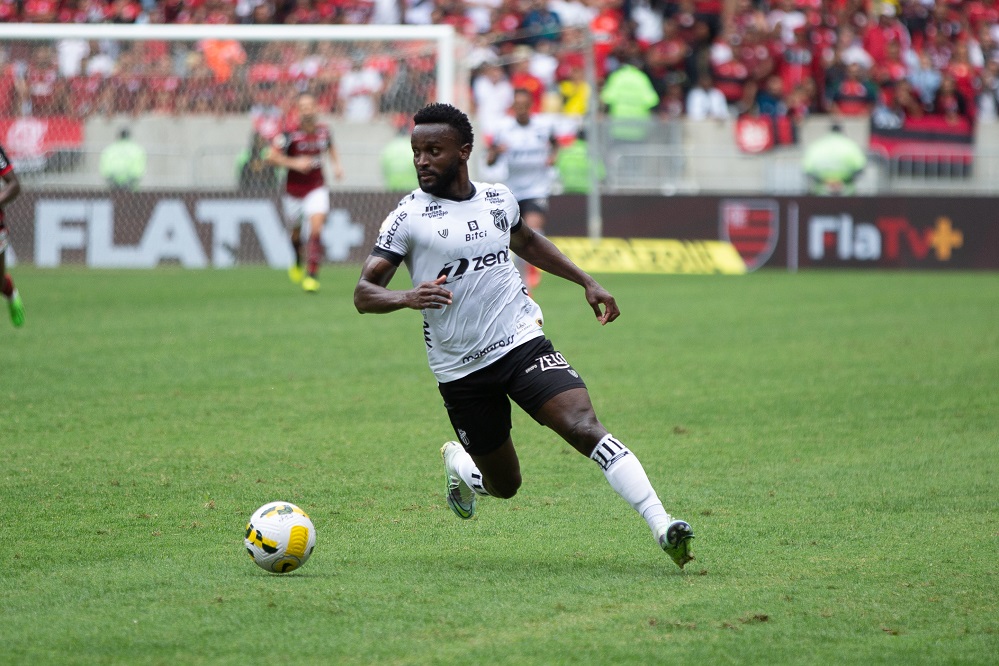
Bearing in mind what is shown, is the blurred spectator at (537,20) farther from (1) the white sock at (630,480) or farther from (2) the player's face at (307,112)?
(1) the white sock at (630,480)

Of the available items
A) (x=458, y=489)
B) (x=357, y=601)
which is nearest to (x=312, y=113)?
(x=458, y=489)

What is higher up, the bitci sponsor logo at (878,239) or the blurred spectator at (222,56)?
the blurred spectator at (222,56)

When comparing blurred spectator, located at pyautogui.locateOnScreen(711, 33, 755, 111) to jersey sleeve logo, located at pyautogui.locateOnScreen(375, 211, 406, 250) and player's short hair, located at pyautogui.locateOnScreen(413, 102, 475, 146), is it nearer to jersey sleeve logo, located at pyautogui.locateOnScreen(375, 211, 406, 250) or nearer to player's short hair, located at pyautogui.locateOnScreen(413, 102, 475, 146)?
player's short hair, located at pyautogui.locateOnScreen(413, 102, 475, 146)

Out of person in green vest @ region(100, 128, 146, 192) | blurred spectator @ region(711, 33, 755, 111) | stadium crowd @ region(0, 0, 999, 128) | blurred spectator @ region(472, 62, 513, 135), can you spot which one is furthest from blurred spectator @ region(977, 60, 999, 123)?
person in green vest @ region(100, 128, 146, 192)

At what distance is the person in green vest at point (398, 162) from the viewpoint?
2244 cm

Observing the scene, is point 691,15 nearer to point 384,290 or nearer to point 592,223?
point 592,223

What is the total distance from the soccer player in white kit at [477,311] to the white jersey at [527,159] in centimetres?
1250

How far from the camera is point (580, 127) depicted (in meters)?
23.6

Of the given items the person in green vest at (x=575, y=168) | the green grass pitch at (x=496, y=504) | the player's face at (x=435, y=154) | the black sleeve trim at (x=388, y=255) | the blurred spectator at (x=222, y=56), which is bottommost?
the green grass pitch at (x=496, y=504)

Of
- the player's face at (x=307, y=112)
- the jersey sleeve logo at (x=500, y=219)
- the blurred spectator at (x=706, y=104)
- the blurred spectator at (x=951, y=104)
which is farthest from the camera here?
the blurred spectator at (x=706, y=104)

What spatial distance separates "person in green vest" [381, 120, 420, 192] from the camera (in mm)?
22438

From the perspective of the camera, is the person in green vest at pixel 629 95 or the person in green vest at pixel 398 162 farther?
the person in green vest at pixel 629 95

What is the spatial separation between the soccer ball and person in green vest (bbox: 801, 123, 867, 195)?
727 inches

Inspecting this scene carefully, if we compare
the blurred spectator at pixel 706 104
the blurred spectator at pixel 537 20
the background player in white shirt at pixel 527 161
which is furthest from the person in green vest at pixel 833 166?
the background player in white shirt at pixel 527 161
